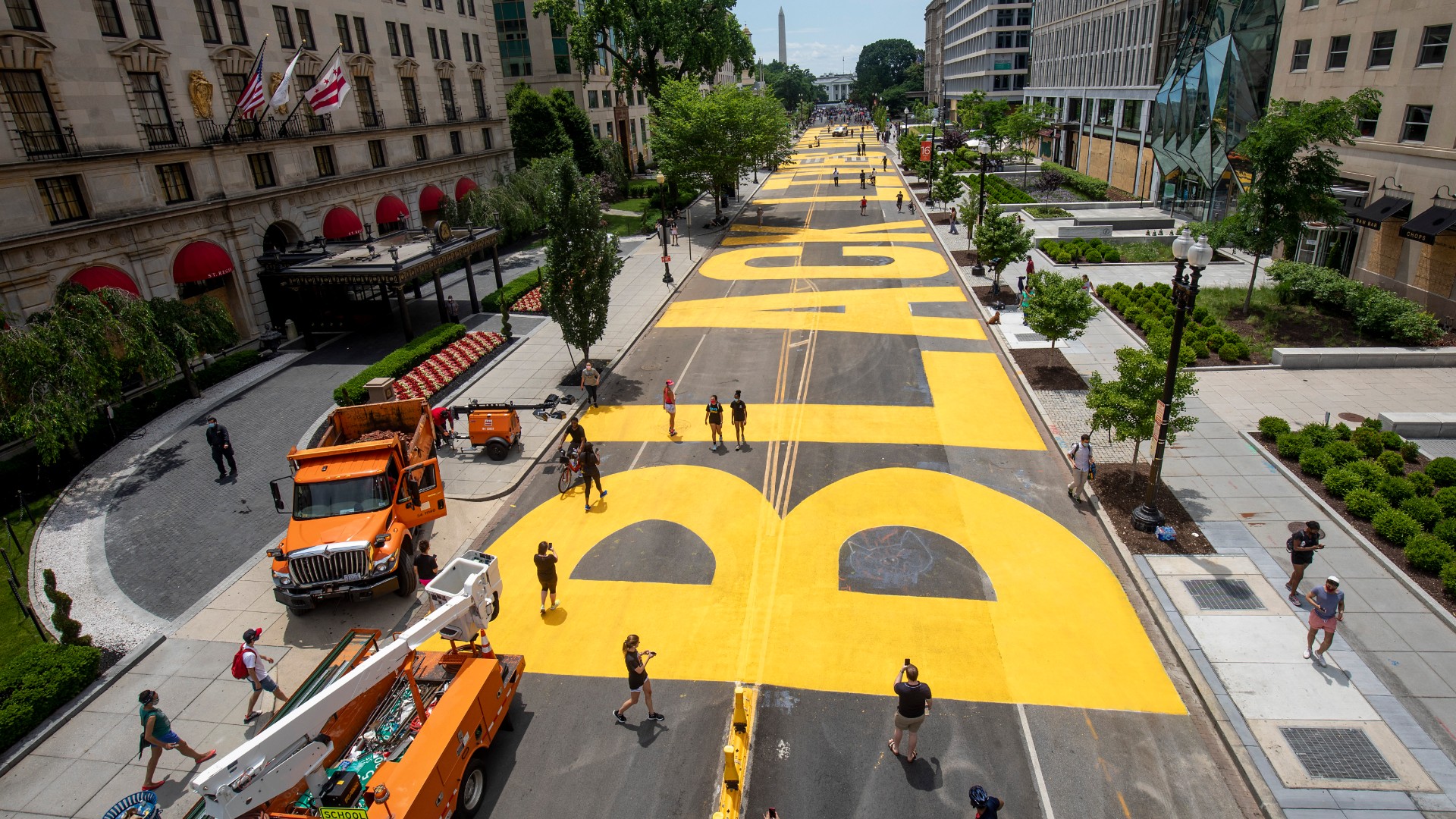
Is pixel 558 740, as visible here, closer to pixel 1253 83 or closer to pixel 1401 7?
pixel 1401 7

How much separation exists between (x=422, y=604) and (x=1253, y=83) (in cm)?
4495

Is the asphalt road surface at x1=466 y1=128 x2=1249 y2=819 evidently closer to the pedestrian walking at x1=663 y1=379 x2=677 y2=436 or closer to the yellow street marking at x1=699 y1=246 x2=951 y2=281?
the pedestrian walking at x1=663 y1=379 x2=677 y2=436

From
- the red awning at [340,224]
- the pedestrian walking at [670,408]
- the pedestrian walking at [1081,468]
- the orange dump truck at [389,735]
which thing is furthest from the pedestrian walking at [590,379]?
the red awning at [340,224]

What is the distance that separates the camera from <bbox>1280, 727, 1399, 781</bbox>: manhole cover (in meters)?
10.5

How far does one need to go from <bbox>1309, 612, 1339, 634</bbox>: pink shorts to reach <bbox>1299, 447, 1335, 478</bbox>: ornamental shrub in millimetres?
6886

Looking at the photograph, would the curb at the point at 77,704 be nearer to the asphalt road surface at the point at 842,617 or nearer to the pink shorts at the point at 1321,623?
the asphalt road surface at the point at 842,617

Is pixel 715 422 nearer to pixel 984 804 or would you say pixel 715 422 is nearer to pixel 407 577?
pixel 407 577

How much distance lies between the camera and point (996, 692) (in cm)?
1227

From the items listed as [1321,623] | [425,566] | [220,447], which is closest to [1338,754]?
[1321,623]

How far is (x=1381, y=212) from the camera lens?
28.5 meters

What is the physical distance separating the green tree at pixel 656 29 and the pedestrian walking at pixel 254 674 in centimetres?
5281

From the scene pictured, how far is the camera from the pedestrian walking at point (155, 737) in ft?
35.4

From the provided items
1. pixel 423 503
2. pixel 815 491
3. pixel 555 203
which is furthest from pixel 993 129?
pixel 423 503

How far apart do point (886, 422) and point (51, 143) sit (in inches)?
1109
